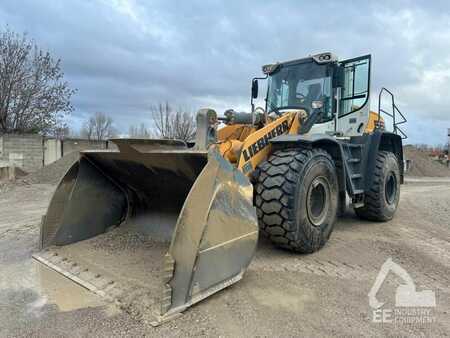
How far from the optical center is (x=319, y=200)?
482 cm

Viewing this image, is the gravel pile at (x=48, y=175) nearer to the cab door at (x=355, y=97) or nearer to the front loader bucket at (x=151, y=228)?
the front loader bucket at (x=151, y=228)

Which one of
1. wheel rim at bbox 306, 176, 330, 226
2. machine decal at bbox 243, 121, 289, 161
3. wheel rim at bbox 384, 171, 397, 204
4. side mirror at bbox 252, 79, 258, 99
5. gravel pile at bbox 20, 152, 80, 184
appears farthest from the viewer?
gravel pile at bbox 20, 152, 80, 184

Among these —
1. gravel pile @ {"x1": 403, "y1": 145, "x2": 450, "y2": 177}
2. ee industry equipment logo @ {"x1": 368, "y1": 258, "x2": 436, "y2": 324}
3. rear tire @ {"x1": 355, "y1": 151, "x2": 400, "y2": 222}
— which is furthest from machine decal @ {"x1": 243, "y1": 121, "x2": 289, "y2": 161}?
gravel pile @ {"x1": 403, "y1": 145, "x2": 450, "y2": 177}

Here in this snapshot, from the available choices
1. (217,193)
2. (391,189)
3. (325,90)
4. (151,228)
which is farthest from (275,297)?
(391,189)

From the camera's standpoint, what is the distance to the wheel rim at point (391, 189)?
6.93m

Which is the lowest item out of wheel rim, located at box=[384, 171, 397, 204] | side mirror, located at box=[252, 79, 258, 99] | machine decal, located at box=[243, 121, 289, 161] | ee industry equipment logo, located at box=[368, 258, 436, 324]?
ee industry equipment logo, located at box=[368, 258, 436, 324]

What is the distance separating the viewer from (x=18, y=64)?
18859 mm

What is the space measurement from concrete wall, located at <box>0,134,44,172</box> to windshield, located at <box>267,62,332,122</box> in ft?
43.0

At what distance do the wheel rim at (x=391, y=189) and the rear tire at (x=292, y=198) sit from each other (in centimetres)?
277

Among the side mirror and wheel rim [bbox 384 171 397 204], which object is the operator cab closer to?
the side mirror

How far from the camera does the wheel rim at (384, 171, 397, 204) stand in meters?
6.93

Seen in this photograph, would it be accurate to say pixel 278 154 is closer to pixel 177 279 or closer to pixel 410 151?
pixel 177 279

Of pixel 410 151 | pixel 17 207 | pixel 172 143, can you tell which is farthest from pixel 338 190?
pixel 410 151

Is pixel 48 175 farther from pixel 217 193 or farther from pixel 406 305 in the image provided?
pixel 406 305
